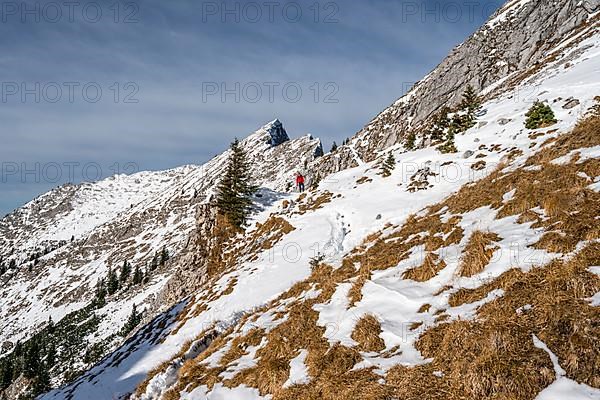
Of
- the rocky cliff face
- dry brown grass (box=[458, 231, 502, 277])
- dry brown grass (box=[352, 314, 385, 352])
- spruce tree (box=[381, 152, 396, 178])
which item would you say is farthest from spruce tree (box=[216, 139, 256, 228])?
the rocky cliff face

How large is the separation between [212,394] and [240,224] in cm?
2686

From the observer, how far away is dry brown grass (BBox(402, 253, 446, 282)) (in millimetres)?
11164

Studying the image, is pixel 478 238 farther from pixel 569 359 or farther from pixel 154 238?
pixel 154 238

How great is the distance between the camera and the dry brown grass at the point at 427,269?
11164 millimetres

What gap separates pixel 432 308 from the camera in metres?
9.38

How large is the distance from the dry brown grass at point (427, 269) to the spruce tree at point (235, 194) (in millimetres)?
25908

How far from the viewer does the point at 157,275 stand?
117812 mm

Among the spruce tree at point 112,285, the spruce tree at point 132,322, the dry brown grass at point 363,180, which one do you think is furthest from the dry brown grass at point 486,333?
the spruce tree at point 112,285

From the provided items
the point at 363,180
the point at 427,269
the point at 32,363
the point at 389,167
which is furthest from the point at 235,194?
the point at 32,363

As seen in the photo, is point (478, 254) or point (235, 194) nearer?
point (478, 254)

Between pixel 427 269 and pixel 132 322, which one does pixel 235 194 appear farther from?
pixel 132 322

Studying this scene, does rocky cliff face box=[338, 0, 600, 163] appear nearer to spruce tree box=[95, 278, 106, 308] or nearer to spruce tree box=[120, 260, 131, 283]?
spruce tree box=[95, 278, 106, 308]

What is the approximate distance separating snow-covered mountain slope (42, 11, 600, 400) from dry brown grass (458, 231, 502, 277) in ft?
0.16

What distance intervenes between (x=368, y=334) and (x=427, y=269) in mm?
3289
